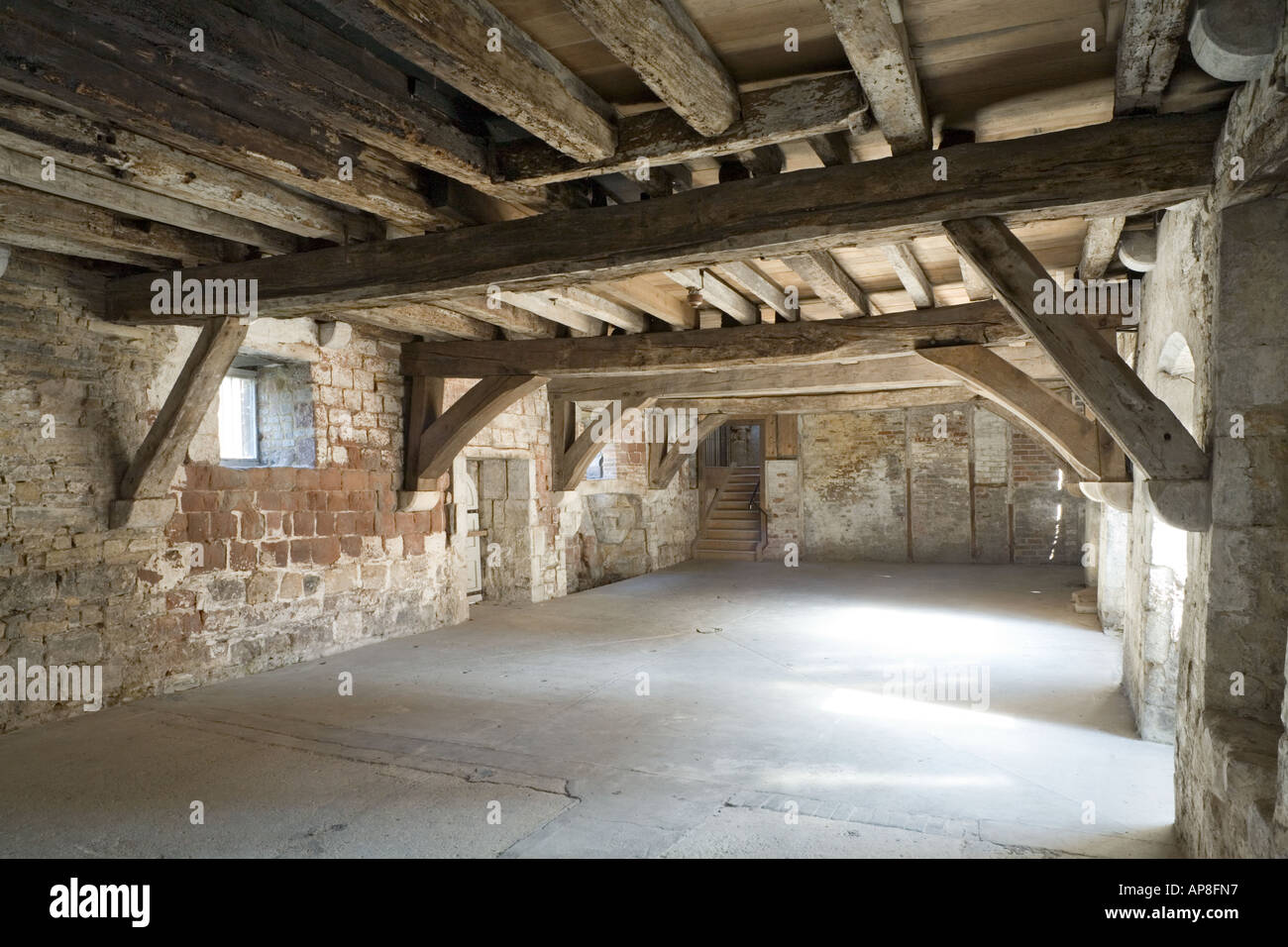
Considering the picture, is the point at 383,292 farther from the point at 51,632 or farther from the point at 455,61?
the point at 51,632

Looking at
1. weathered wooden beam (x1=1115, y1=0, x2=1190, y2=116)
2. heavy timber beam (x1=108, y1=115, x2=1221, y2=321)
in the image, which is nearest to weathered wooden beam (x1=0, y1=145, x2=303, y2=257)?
Result: heavy timber beam (x1=108, y1=115, x2=1221, y2=321)

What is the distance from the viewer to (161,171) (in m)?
2.78

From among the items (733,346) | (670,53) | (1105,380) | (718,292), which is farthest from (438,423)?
(1105,380)

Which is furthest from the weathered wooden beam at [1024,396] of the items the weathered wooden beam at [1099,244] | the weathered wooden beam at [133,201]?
the weathered wooden beam at [133,201]

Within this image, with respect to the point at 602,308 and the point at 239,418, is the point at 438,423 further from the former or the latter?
the point at 602,308

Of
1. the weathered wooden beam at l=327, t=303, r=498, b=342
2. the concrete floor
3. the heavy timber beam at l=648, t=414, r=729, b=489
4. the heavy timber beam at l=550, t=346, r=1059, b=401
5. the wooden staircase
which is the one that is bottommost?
the concrete floor

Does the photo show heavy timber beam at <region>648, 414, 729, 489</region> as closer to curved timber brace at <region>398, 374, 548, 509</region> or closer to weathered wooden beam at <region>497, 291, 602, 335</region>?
curved timber brace at <region>398, 374, 548, 509</region>

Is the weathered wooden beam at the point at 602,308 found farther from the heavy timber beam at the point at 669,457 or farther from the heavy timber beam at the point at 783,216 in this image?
the heavy timber beam at the point at 669,457

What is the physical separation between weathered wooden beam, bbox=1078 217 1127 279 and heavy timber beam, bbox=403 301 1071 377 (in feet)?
1.92

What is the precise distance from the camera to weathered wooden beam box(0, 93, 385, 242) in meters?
2.46

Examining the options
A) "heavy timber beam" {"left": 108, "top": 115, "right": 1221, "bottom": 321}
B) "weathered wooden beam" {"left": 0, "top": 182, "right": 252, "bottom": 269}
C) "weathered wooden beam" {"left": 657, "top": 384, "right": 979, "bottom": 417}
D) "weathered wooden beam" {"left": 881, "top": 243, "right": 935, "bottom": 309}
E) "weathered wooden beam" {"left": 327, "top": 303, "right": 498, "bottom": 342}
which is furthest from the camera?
"weathered wooden beam" {"left": 657, "top": 384, "right": 979, "bottom": 417}

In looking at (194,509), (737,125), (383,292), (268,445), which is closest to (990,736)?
(737,125)
